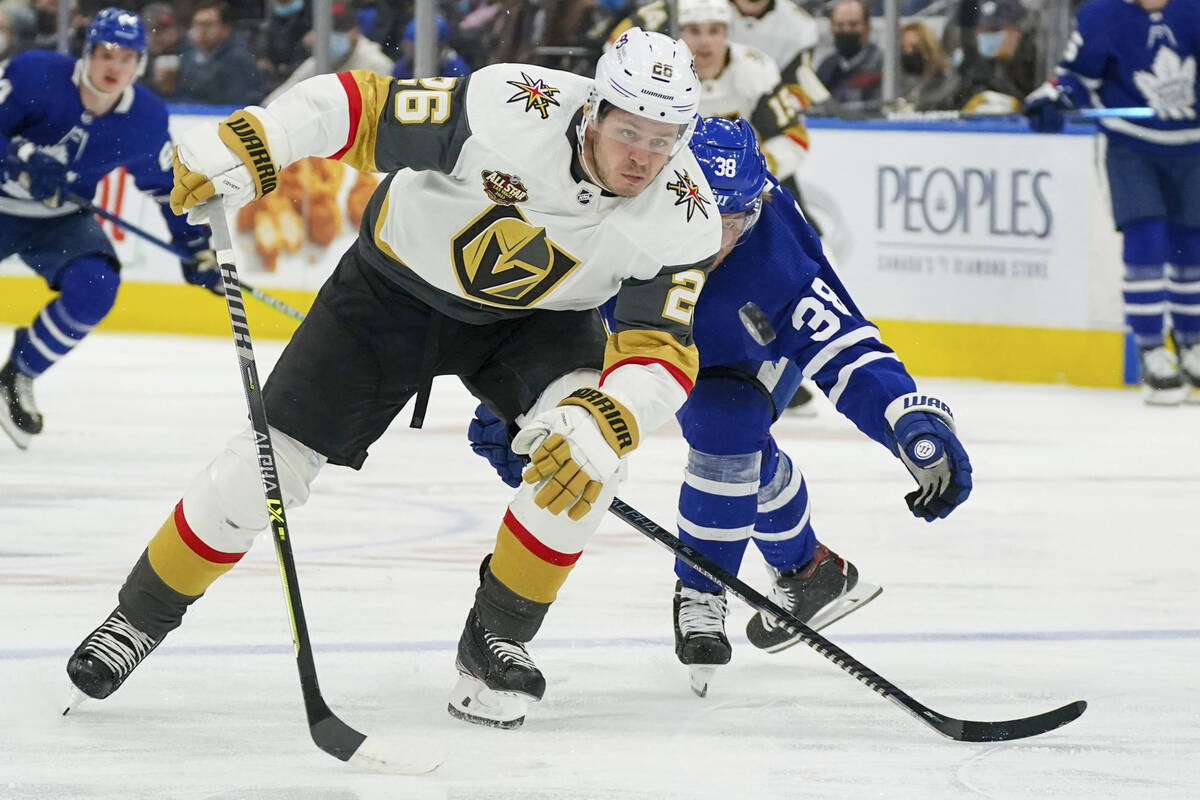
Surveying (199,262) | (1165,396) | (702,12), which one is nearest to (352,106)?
(199,262)

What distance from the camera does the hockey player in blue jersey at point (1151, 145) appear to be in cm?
706

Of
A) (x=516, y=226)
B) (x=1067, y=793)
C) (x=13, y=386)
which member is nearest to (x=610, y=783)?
(x=1067, y=793)

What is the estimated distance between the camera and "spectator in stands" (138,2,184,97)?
9422mm

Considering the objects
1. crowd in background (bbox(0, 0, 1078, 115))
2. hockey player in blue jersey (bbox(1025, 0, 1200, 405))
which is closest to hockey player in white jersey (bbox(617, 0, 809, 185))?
crowd in background (bbox(0, 0, 1078, 115))

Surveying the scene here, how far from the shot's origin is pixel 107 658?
2.83 metres

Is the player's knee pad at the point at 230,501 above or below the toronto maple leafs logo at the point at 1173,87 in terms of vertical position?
above

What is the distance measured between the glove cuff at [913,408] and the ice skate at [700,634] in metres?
0.41

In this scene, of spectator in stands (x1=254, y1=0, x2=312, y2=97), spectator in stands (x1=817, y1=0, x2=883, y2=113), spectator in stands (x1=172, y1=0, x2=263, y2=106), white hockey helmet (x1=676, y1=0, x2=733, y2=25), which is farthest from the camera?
spectator in stands (x1=172, y1=0, x2=263, y2=106)

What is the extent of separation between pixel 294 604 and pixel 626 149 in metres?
0.73

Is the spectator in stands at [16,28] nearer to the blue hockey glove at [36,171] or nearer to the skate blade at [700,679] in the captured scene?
the blue hockey glove at [36,171]

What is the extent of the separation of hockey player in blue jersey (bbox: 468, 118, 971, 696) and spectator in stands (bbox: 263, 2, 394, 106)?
18.4ft

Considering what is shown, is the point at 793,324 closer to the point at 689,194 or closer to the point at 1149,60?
the point at 689,194

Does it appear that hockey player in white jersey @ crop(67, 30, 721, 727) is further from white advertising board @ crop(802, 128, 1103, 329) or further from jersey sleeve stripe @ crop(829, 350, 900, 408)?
white advertising board @ crop(802, 128, 1103, 329)

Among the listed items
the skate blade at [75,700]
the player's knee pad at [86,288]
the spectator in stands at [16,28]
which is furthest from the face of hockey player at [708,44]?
the spectator in stands at [16,28]
